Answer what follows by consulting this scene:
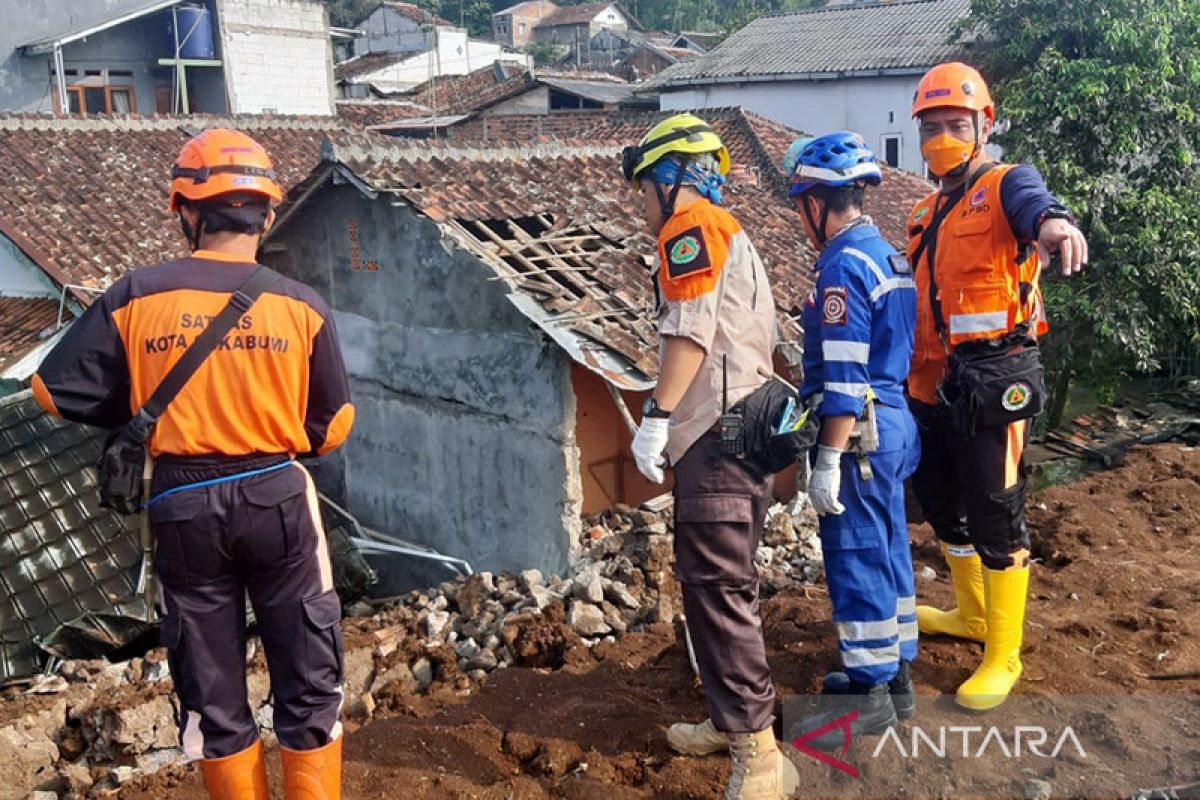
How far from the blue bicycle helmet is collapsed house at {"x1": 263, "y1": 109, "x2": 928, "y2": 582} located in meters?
3.62

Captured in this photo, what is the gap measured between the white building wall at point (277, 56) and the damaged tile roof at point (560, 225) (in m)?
15.7

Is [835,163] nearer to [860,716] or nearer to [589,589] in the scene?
[860,716]

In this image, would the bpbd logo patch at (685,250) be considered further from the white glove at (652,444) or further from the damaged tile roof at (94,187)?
the damaged tile roof at (94,187)

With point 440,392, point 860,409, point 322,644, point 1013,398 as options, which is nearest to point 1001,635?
point 1013,398

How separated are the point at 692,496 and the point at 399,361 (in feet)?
21.8

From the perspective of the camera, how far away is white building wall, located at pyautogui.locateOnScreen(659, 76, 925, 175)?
22453mm

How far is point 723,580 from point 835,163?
5.12ft

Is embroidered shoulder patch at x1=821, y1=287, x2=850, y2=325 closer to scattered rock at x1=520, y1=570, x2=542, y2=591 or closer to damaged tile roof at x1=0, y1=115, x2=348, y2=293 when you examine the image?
scattered rock at x1=520, y1=570, x2=542, y2=591

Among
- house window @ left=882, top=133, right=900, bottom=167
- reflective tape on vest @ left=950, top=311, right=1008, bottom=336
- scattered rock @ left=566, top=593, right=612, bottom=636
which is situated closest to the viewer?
reflective tape on vest @ left=950, top=311, right=1008, bottom=336

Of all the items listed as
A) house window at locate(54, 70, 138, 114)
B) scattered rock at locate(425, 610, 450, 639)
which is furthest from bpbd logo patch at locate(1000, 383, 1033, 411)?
house window at locate(54, 70, 138, 114)

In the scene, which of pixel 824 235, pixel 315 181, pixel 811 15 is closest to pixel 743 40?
pixel 811 15

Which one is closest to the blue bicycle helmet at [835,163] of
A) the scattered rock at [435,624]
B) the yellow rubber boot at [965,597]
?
the yellow rubber boot at [965,597]

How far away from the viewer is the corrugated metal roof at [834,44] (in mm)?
22812

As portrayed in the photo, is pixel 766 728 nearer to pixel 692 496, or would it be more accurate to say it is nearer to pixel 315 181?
pixel 692 496
